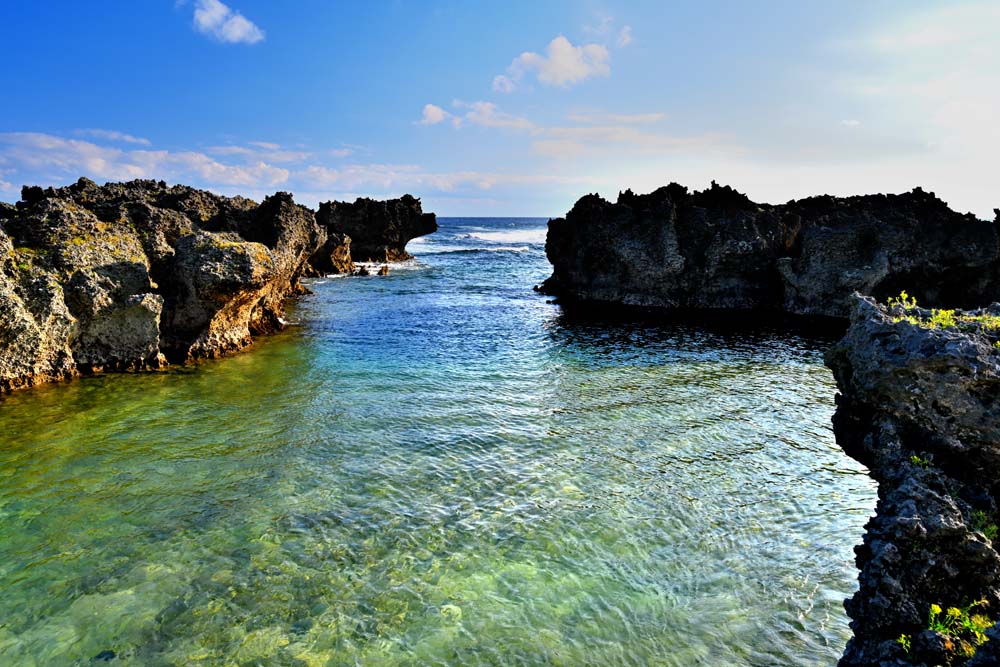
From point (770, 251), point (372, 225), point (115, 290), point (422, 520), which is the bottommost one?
point (422, 520)

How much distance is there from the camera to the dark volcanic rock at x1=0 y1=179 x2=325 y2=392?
17938mm

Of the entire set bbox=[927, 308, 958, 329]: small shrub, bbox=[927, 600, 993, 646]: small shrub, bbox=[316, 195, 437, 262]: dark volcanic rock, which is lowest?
bbox=[927, 600, 993, 646]: small shrub

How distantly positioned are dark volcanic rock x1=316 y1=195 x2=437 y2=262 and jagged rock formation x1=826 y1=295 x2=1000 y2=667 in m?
77.1

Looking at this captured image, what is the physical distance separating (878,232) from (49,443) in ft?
152

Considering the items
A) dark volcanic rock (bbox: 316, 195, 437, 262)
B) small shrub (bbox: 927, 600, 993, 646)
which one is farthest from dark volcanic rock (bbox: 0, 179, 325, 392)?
dark volcanic rock (bbox: 316, 195, 437, 262)

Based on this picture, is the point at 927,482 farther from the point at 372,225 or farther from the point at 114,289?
the point at 372,225

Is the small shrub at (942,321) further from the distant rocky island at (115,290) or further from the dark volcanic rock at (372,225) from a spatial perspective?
the dark volcanic rock at (372,225)

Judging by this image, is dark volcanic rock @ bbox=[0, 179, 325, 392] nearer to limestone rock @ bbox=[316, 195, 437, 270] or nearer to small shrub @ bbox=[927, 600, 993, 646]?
small shrub @ bbox=[927, 600, 993, 646]

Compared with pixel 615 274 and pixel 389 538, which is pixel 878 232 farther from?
pixel 389 538

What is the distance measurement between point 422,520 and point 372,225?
74.9 metres

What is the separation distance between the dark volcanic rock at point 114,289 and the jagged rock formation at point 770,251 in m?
29.8

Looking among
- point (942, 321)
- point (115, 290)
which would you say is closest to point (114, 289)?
point (115, 290)

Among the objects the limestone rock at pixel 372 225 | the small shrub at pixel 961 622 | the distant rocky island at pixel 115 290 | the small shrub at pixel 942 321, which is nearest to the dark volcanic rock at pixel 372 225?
the limestone rock at pixel 372 225

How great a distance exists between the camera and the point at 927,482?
23.5ft
